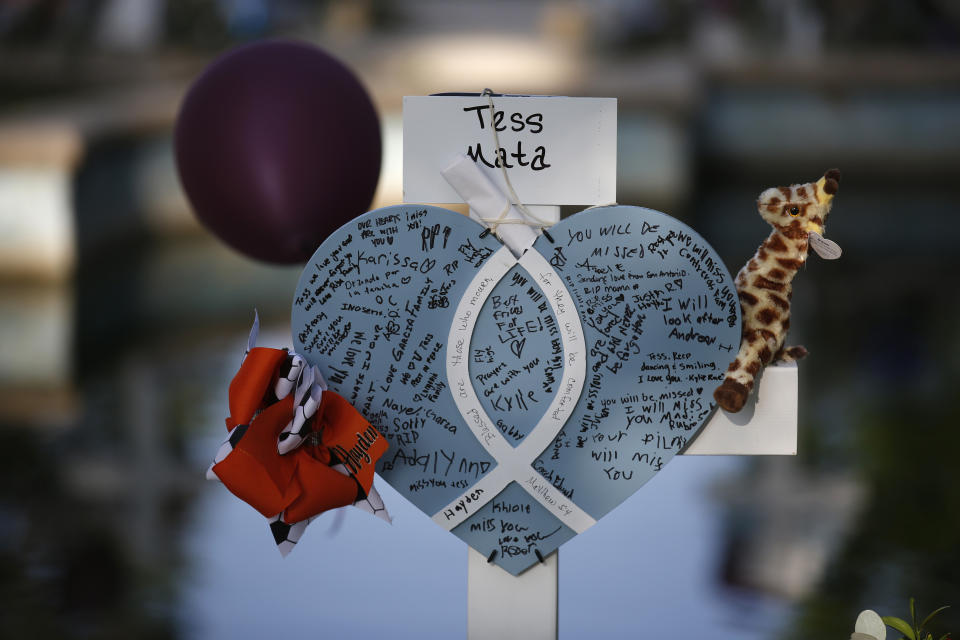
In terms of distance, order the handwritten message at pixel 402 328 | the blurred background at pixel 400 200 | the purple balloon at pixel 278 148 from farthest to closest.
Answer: the blurred background at pixel 400 200 → the purple balloon at pixel 278 148 → the handwritten message at pixel 402 328

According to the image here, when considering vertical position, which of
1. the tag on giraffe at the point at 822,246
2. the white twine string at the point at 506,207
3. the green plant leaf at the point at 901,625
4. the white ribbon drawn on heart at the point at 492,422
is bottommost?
the green plant leaf at the point at 901,625

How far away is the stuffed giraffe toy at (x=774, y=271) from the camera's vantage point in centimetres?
107

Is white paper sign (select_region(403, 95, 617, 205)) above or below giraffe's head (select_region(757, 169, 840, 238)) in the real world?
above

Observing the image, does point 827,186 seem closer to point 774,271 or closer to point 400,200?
point 774,271

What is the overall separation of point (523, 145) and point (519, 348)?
178mm

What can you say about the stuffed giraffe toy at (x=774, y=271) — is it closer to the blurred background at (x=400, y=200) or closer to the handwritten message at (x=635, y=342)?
the handwritten message at (x=635, y=342)

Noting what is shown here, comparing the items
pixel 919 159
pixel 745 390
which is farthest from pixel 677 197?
pixel 745 390

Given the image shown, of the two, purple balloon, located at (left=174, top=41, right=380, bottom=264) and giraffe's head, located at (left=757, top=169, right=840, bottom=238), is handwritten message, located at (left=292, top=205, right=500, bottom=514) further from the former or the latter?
purple balloon, located at (left=174, top=41, right=380, bottom=264)

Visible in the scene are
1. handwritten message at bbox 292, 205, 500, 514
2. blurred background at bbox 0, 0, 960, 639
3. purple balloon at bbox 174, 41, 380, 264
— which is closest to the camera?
handwritten message at bbox 292, 205, 500, 514

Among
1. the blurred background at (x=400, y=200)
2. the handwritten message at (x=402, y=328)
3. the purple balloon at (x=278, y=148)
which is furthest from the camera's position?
the blurred background at (x=400, y=200)

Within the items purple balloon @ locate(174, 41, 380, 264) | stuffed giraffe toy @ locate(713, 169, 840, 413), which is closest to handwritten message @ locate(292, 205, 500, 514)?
stuffed giraffe toy @ locate(713, 169, 840, 413)

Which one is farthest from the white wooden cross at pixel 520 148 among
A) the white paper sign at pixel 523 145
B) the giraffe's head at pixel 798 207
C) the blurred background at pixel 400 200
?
the blurred background at pixel 400 200

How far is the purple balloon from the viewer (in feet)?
5.36

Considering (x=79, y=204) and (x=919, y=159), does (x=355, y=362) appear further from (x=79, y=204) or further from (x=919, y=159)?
(x=919, y=159)
